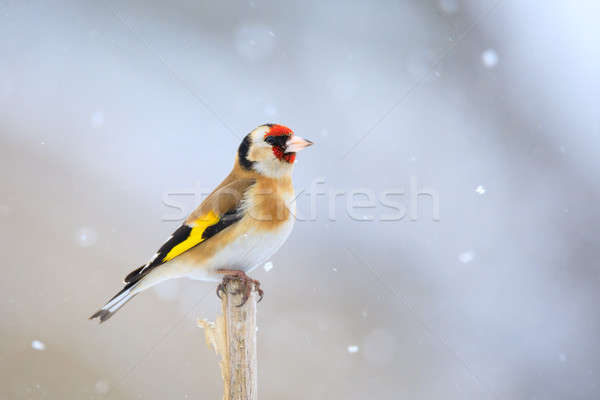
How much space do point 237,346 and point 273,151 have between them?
5.04ft

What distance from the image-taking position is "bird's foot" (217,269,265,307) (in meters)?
3.14

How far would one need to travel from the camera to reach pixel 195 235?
3.64m

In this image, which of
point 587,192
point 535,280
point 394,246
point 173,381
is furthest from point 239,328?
point 587,192

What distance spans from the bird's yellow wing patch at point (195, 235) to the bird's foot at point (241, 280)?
10.1 inches

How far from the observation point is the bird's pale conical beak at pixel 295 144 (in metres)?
3.83

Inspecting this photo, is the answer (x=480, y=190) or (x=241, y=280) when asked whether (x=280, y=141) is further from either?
(x=480, y=190)

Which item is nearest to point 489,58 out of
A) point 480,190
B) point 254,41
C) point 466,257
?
point 480,190

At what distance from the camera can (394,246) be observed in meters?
8.47

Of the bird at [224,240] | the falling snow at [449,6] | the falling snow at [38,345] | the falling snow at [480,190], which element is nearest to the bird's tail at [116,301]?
the bird at [224,240]

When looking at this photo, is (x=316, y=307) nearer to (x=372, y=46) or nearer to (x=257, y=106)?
(x=257, y=106)

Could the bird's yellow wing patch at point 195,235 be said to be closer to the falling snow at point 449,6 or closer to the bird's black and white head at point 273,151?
the bird's black and white head at point 273,151

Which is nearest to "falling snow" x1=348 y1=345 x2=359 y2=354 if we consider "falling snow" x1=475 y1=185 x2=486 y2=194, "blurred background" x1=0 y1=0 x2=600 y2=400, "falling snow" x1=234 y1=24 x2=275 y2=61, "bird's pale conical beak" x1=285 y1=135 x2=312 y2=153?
"blurred background" x1=0 y1=0 x2=600 y2=400

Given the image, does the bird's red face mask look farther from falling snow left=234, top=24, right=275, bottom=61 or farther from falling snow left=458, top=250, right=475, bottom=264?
falling snow left=234, top=24, right=275, bottom=61

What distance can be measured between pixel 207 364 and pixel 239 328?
4.49 m
